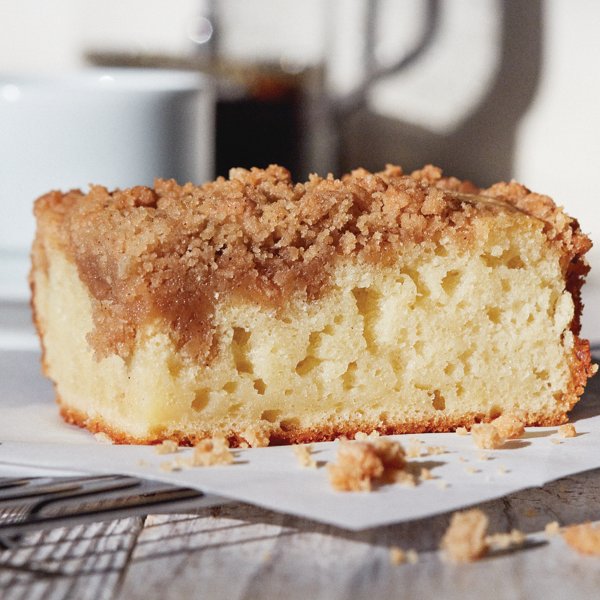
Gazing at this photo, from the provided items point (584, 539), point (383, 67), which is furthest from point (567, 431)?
point (383, 67)

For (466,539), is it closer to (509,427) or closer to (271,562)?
(271,562)

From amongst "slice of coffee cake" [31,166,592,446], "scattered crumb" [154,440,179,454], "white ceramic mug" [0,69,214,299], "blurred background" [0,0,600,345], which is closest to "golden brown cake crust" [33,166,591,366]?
"slice of coffee cake" [31,166,592,446]

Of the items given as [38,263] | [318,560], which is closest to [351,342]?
[318,560]

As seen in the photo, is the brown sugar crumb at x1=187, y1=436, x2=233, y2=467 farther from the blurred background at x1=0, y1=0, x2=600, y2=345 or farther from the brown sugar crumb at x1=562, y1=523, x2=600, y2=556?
the blurred background at x1=0, y1=0, x2=600, y2=345

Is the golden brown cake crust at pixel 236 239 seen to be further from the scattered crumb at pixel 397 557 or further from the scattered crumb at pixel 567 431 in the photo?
the scattered crumb at pixel 397 557

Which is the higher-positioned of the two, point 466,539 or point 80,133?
point 80,133

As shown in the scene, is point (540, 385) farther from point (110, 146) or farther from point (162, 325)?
point (110, 146)

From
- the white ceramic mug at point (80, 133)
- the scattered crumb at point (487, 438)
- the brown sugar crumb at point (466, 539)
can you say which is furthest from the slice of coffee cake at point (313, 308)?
the white ceramic mug at point (80, 133)
